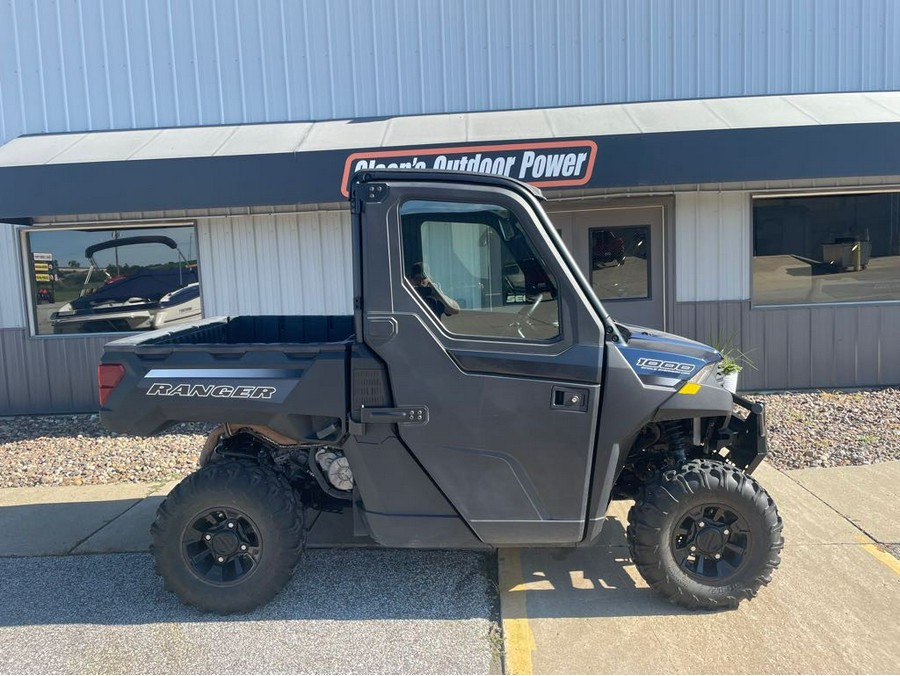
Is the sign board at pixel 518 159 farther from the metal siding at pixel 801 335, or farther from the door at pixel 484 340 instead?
the door at pixel 484 340

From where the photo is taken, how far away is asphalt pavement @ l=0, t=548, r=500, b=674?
10.7ft

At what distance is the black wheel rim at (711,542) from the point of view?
3.61 meters

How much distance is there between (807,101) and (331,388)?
722 cm

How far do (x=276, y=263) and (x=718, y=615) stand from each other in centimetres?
644

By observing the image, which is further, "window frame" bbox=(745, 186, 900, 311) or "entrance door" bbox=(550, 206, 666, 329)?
"entrance door" bbox=(550, 206, 666, 329)

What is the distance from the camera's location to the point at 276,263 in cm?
843

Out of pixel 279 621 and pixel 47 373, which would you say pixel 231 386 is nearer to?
pixel 279 621

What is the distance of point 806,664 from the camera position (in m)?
3.14

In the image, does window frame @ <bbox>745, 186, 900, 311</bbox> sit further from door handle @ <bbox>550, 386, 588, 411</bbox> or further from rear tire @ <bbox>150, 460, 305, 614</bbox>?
rear tire @ <bbox>150, 460, 305, 614</bbox>

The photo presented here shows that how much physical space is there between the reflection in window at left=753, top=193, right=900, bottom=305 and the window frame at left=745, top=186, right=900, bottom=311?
41mm

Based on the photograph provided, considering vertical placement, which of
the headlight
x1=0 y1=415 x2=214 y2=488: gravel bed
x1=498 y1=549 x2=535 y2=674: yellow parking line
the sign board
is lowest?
x1=0 y1=415 x2=214 y2=488: gravel bed

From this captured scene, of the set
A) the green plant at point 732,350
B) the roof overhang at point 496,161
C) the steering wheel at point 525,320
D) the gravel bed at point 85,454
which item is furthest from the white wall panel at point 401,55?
the steering wheel at point 525,320

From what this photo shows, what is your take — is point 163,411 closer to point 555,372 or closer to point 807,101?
point 555,372

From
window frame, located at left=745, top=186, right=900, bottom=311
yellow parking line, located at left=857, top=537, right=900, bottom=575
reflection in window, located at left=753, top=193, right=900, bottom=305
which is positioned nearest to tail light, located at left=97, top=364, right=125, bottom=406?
yellow parking line, located at left=857, top=537, right=900, bottom=575
